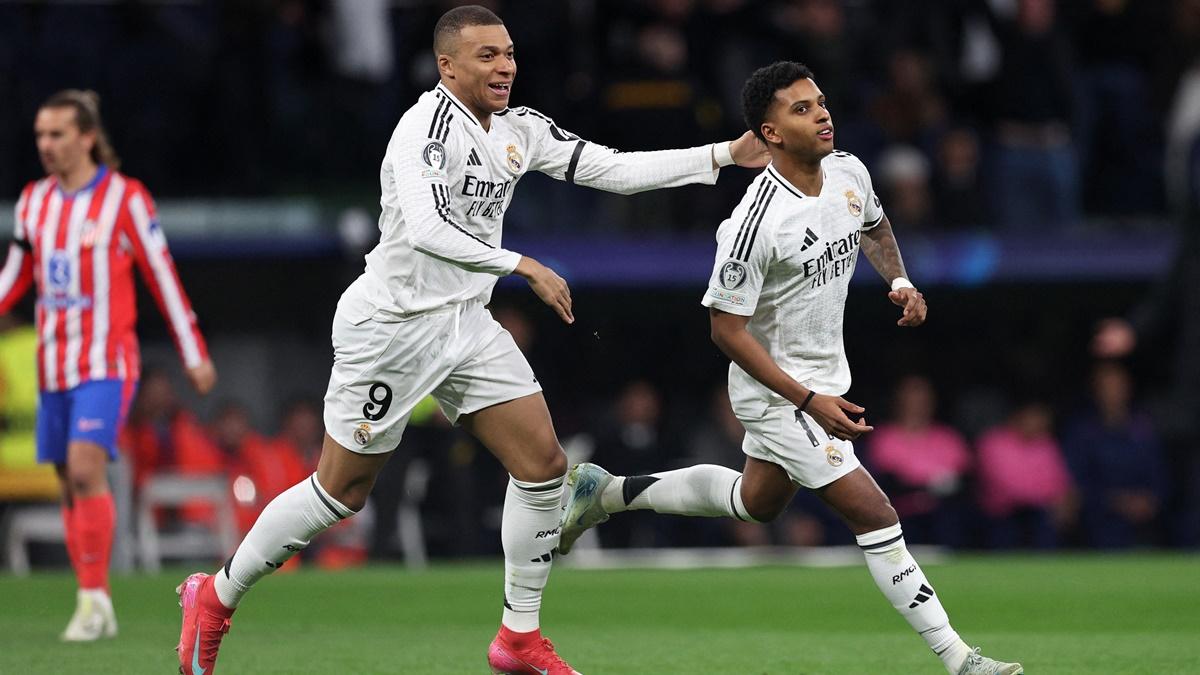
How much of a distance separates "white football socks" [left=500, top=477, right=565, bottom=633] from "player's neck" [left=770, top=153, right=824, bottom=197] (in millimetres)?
1351

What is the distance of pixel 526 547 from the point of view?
261 inches

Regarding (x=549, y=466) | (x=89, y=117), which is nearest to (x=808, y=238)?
(x=549, y=466)

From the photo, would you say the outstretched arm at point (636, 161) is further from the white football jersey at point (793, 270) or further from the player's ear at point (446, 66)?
the player's ear at point (446, 66)

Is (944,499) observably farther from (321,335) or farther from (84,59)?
(84,59)

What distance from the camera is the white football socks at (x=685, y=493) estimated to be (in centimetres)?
732

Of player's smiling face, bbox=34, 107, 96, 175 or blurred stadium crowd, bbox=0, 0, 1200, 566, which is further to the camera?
blurred stadium crowd, bbox=0, 0, 1200, 566

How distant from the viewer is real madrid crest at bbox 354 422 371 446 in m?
6.47

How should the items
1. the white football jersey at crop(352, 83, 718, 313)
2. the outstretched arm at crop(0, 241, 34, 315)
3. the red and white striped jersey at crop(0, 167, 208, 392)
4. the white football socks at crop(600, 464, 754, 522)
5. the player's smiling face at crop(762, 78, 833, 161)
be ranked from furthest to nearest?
the outstretched arm at crop(0, 241, 34, 315)
the red and white striped jersey at crop(0, 167, 208, 392)
the white football socks at crop(600, 464, 754, 522)
the player's smiling face at crop(762, 78, 833, 161)
the white football jersey at crop(352, 83, 718, 313)

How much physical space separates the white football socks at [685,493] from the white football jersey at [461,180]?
122 cm

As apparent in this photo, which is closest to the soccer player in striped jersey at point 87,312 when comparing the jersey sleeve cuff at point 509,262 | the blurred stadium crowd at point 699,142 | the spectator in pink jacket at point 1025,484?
the jersey sleeve cuff at point 509,262

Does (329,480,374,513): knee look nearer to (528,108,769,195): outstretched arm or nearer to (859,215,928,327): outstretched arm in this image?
(528,108,769,195): outstretched arm

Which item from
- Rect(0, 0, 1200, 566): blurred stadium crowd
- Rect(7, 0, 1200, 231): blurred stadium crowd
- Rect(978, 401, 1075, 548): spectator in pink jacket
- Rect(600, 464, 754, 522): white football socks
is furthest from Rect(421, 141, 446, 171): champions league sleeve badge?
Rect(978, 401, 1075, 548): spectator in pink jacket

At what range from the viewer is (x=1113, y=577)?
40.7ft

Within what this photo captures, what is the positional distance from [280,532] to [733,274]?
183 centimetres
